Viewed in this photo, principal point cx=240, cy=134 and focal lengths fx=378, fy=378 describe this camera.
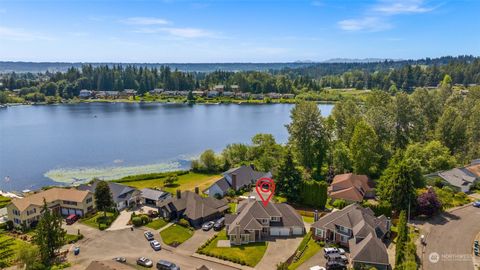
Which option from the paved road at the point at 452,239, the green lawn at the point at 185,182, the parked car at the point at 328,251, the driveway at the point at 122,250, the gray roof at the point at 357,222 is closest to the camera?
the paved road at the point at 452,239

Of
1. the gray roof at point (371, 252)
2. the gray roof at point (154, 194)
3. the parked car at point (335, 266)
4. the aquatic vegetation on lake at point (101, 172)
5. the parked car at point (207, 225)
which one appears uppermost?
the gray roof at point (371, 252)

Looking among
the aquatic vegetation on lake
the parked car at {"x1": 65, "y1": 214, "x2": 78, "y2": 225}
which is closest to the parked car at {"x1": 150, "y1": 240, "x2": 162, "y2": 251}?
the parked car at {"x1": 65, "y1": 214, "x2": 78, "y2": 225}

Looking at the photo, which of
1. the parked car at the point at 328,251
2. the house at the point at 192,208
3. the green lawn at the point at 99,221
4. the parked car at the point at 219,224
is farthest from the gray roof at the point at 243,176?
the parked car at the point at 328,251

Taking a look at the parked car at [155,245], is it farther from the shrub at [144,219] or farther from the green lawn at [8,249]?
the green lawn at [8,249]

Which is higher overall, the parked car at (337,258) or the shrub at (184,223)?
the parked car at (337,258)

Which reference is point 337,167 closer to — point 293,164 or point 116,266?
point 293,164

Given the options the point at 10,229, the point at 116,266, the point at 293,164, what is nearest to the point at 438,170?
the point at 293,164
